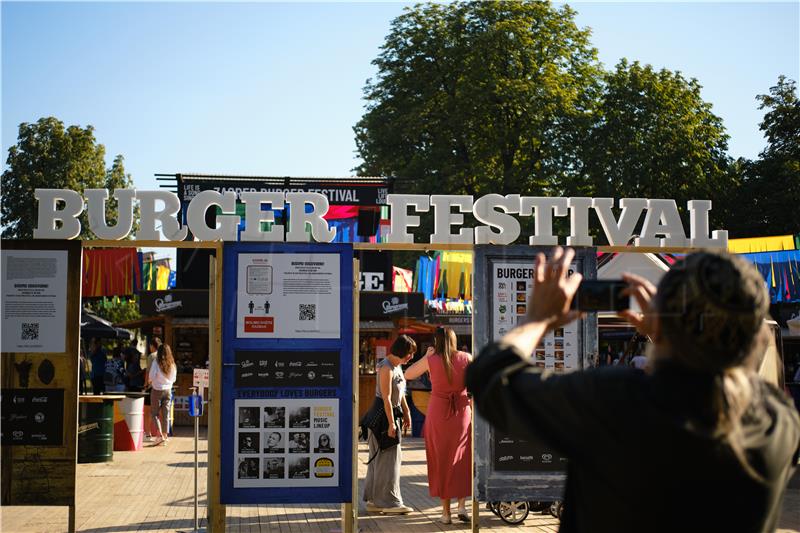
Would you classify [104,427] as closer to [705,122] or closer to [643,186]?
[643,186]

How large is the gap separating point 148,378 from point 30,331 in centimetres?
1210

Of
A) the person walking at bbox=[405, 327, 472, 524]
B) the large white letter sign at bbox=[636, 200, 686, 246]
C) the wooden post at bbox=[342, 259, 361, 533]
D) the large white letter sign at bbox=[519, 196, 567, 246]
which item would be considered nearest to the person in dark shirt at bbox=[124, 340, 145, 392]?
the person walking at bbox=[405, 327, 472, 524]

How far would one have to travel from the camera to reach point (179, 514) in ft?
35.0

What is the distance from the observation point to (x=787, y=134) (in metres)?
37.2

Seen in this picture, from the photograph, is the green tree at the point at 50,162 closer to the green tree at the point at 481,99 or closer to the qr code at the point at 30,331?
the green tree at the point at 481,99

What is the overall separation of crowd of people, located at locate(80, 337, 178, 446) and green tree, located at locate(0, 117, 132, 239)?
11340 mm

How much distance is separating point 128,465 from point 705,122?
1073 inches

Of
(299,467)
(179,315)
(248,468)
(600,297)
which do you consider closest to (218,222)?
(248,468)

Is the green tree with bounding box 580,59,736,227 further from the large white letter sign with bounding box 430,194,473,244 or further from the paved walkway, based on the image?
the large white letter sign with bounding box 430,194,473,244

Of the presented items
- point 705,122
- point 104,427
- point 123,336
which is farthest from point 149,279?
point 705,122

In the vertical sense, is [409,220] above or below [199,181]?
below

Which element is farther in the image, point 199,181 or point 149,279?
point 149,279

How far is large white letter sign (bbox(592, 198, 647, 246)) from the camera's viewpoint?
9.24 m

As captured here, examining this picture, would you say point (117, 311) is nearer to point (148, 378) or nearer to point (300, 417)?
point (148, 378)
